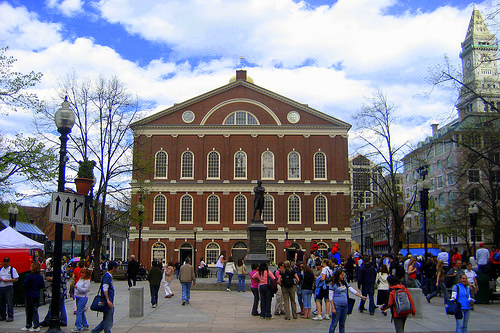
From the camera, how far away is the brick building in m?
50.7

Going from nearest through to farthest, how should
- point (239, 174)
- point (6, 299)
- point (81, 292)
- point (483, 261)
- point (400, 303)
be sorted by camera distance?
point (400, 303) < point (81, 292) < point (6, 299) < point (483, 261) < point (239, 174)

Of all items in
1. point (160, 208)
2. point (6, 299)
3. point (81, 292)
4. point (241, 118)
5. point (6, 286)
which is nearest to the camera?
point (81, 292)

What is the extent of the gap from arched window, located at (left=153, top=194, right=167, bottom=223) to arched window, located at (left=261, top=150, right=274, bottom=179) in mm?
10602

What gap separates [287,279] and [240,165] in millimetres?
38073

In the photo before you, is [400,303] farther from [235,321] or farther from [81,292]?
[81,292]

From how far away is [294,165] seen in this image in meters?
52.6

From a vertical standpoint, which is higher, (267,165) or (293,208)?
(267,165)

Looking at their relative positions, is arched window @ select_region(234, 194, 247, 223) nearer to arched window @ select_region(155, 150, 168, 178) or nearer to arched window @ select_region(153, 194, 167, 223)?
arched window @ select_region(153, 194, 167, 223)

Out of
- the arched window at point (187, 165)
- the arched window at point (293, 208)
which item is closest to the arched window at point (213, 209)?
the arched window at point (187, 165)

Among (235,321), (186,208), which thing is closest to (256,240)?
(235,321)

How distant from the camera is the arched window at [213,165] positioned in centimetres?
5219

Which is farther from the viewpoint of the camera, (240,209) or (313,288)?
(240,209)

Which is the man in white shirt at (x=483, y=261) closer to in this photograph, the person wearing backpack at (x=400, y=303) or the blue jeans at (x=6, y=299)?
the person wearing backpack at (x=400, y=303)

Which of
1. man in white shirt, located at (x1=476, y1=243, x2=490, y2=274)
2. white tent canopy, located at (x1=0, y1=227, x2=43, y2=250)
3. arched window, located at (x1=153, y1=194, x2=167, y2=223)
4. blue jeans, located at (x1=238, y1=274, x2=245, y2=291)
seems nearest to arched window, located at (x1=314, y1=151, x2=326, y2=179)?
arched window, located at (x1=153, y1=194, x2=167, y2=223)
